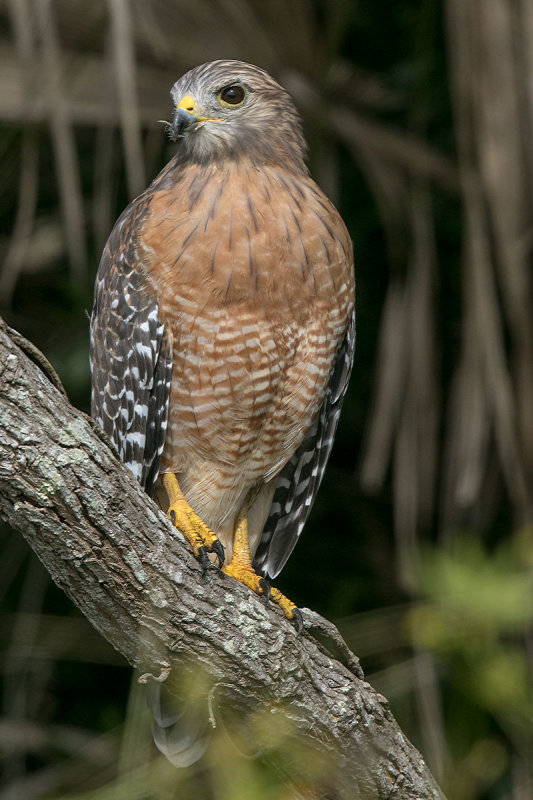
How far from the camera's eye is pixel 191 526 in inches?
127

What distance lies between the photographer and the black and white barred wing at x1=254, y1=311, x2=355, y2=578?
3.84m

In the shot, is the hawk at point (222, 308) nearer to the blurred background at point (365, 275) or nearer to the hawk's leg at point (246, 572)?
the hawk's leg at point (246, 572)

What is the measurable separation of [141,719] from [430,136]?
339 centimetres

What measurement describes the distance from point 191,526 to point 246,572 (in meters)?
0.40

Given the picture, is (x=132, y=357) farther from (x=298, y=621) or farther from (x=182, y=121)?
(x=298, y=621)

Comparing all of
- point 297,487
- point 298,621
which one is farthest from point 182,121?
point 298,621

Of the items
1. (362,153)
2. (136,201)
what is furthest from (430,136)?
(136,201)

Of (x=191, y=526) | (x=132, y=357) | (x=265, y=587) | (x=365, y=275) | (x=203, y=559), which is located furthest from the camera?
(x=365, y=275)

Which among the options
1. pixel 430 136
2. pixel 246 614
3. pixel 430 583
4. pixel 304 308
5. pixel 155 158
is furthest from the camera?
pixel 430 136

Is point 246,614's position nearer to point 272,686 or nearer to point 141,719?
point 272,686

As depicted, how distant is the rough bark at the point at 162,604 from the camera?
2.28 metres

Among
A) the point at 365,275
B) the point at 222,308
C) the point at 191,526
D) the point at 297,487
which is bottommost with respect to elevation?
the point at 297,487

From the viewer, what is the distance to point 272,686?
2834 millimetres

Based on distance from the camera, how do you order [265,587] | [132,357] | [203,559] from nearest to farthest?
[203,559] → [265,587] → [132,357]
